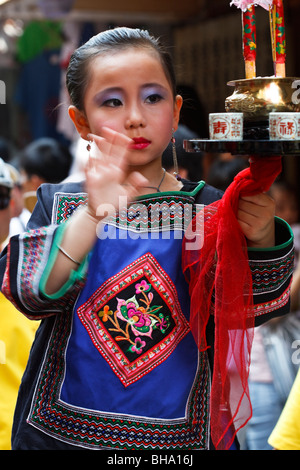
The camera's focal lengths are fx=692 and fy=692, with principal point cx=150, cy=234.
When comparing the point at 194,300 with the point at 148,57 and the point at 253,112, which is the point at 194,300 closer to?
the point at 253,112

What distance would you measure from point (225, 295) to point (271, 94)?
1.53 ft

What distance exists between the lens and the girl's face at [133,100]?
5.23 feet

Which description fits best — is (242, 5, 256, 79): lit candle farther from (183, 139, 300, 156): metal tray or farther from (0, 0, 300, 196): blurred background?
(0, 0, 300, 196): blurred background

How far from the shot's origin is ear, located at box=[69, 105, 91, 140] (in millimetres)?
1719

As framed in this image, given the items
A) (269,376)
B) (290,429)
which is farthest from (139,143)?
(269,376)

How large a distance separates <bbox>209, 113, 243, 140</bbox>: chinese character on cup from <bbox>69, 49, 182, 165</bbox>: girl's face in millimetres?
184

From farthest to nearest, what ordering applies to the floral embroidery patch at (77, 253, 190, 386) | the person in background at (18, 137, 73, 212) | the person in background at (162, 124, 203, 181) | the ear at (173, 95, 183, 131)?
the person in background at (18, 137, 73, 212)
the person in background at (162, 124, 203, 181)
the ear at (173, 95, 183, 131)
the floral embroidery patch at (77, 253, 190, 386)

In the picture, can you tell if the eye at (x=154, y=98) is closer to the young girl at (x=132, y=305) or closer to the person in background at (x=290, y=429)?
the young girl at (x=132, y=305)

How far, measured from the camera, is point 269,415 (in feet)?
11.8

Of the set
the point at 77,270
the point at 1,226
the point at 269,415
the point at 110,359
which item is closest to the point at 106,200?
the point at 77,270

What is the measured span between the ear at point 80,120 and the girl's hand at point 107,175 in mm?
224

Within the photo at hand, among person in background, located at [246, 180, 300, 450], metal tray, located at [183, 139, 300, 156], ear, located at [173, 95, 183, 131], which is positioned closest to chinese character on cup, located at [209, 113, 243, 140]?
metal tray, located at [183, 139, 300, 156]

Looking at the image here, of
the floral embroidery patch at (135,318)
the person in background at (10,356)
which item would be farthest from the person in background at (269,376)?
the floral embroidery patch at (135,318)

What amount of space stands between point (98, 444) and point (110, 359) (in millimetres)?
202
